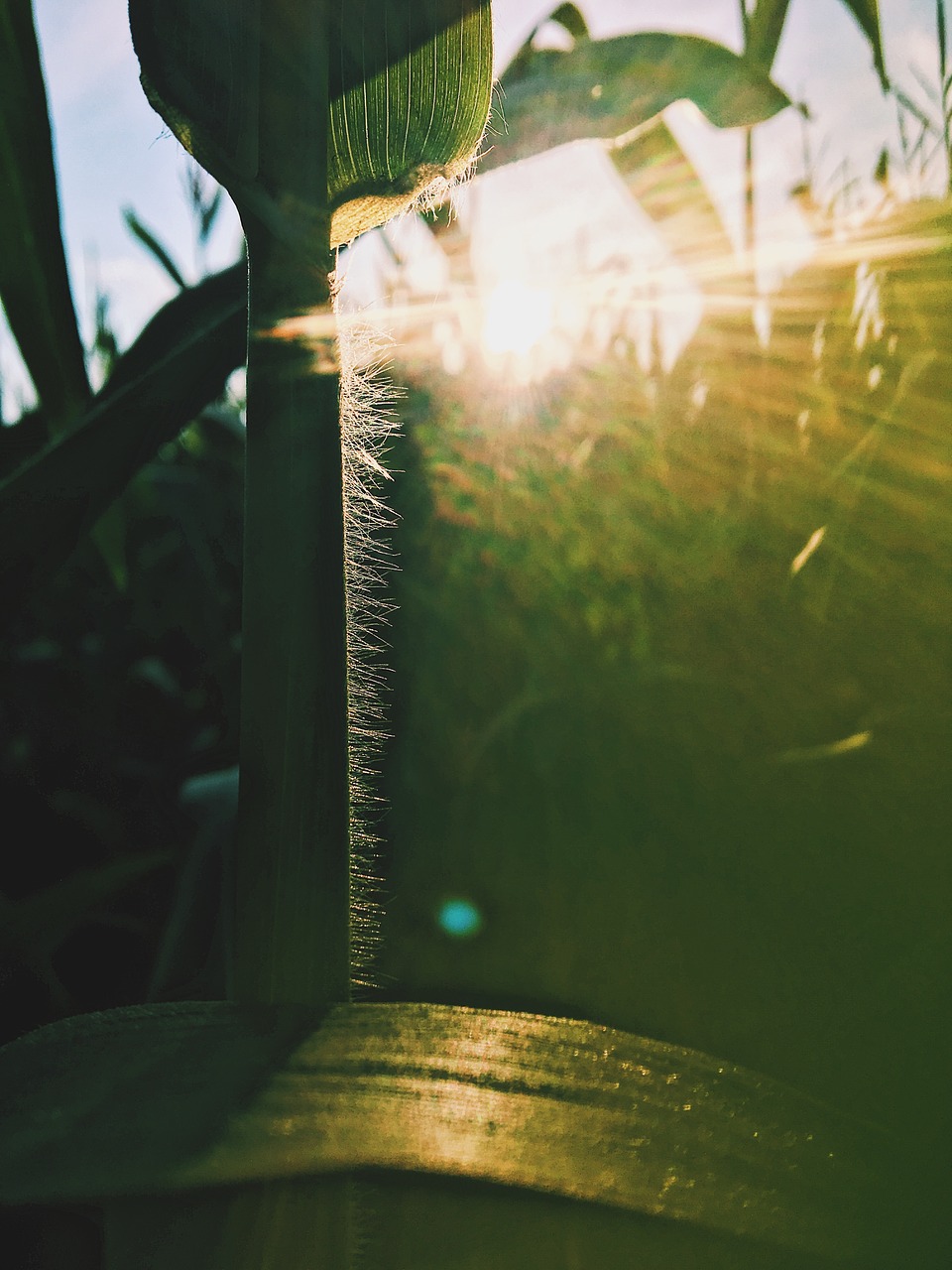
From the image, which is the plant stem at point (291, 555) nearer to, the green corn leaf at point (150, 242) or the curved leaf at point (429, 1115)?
the curved leaf at point (429, 1115)

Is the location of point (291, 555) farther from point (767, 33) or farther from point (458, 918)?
point (767, 33)

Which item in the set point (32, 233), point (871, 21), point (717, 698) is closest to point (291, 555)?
point (32, 233)

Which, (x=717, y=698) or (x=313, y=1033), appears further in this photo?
(x=717, y=698)

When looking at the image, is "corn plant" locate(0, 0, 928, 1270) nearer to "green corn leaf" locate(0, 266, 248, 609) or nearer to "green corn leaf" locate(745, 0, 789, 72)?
"green corn leaf" locate(0, 266, 248, 609)

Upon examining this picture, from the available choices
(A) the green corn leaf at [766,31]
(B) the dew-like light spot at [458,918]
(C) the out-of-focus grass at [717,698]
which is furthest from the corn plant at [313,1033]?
(A) the green corn leaf at [766,31]

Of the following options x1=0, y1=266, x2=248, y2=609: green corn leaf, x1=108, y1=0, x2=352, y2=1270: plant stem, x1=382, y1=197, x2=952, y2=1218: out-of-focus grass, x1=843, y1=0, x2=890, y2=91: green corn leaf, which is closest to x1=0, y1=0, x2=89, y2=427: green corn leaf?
x1=0, y1=266, x2=248, y2=609: green corn leaf
